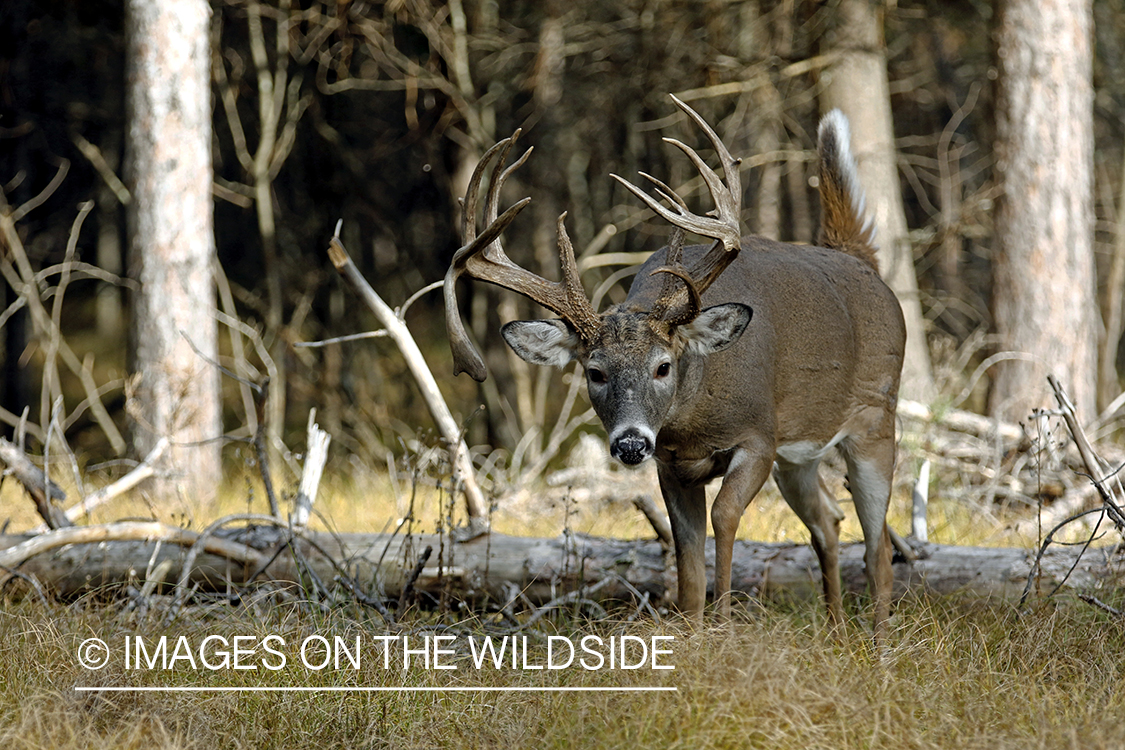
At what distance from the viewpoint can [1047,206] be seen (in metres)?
7.45

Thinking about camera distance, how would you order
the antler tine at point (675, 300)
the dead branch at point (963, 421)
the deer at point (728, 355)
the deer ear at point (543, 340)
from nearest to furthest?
1. the antler tine at point (675, 300)
2. the deer at point (728, 355)
3. the deer ear at point (543, 340)
4. the dead branch at point (963, 421)

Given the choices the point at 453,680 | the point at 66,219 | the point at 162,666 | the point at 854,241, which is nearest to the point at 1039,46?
the point at 854,241

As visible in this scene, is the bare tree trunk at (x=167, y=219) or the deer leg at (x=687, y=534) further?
the bare tree trunk at (x=167, y=219)

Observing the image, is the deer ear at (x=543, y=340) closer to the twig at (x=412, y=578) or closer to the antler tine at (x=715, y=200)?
the antler tine at (x=715, y=200)

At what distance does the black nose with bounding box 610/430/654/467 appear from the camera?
3713 mm

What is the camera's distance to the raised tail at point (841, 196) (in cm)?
508

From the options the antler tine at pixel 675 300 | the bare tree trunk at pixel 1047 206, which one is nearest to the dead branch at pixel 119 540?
the antler tine at pixel 675 300

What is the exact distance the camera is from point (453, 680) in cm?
362

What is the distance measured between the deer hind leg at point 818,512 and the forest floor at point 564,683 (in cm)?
42

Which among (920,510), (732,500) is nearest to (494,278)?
(732,500)

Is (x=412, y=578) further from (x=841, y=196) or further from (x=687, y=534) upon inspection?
(x=841, y=196)

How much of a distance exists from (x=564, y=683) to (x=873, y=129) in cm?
622

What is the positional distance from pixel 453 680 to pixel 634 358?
122 centimetres

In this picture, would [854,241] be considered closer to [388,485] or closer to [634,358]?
[634,358]
